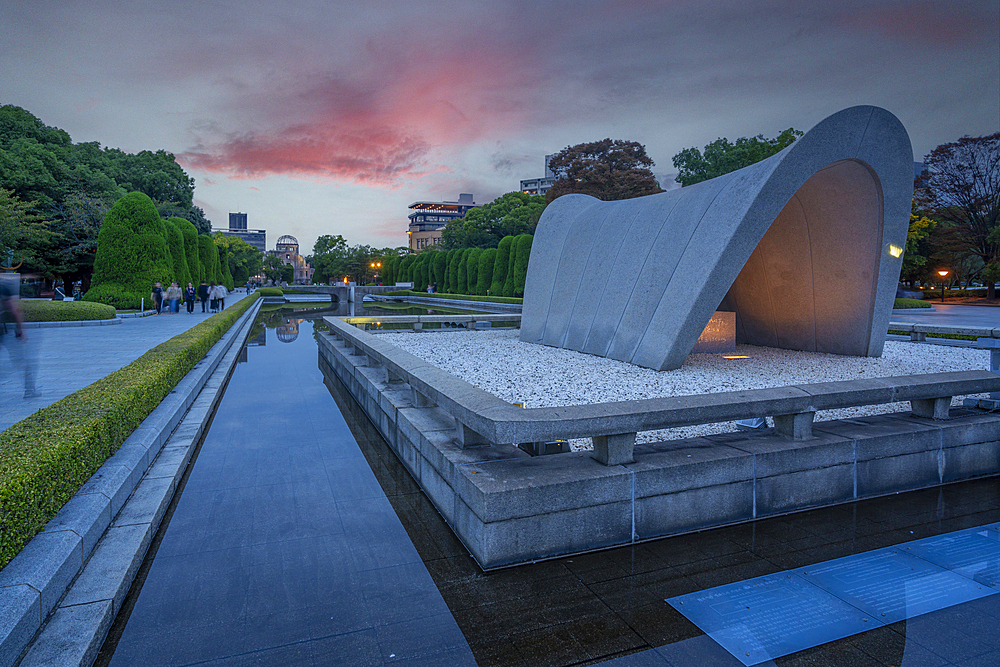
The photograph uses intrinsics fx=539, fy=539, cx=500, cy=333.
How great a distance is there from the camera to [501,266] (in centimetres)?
3984

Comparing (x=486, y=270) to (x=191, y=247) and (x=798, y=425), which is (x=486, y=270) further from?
(x=798, y=425)

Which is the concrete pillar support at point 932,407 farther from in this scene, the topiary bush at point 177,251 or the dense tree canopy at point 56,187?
the dense tree canopy at point 56,187

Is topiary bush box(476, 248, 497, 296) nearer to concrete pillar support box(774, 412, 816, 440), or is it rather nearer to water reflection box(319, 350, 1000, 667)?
water reflection box(319, 350, 1000, 667)

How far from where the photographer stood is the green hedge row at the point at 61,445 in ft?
9.23

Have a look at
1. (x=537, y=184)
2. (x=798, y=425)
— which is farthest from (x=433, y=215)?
(x=798, y=425)

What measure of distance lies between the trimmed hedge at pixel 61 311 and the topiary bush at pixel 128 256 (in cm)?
424

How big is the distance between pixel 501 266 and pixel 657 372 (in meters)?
32.2

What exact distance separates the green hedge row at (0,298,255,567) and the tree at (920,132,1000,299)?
49480 mm

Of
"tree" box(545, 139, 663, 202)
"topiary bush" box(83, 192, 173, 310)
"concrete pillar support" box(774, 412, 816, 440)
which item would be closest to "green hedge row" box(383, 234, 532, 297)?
"tree" box(545, 139, 663, 202)

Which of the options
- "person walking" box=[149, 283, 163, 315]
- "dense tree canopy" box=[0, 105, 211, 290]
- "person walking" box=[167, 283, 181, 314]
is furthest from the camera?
"dense tree canopy" box=[0, 105, 211, 290]

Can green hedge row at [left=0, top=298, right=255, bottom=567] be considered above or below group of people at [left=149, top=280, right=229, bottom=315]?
below

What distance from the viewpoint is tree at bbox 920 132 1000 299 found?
125ft

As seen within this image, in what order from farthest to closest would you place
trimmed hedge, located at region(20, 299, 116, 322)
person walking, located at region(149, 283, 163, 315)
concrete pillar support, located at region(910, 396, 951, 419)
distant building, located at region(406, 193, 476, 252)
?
distant building, located at region(406, 193, 476, 252) < person walking, located at region(149, 283, 163, 315) < trimmed hedge, located at region(20, 299, 116, 322) < concrete pillar support, located at region(910, 396, 951, 419)

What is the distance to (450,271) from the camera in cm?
4819
